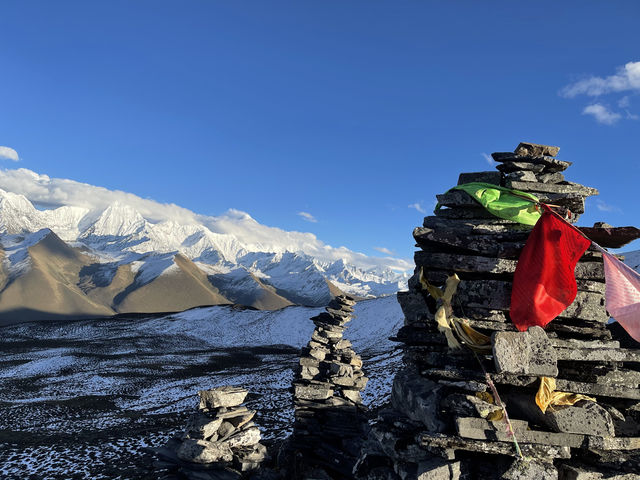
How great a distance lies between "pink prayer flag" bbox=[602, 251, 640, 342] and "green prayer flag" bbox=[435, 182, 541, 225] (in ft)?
4.32

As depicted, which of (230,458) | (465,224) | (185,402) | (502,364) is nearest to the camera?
(502,364)

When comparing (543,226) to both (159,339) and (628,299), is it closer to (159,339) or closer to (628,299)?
(628,299)

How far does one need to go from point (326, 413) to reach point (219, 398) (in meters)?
4.44

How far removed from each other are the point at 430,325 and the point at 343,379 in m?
9.65

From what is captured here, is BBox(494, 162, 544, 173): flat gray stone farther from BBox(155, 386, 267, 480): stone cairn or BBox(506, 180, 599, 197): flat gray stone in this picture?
BBox(155, 386, 267, 480): stone cairn

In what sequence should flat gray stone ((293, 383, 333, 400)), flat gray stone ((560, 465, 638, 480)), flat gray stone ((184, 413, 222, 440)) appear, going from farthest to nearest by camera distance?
flat gray stone ((293, 383, 333, 400)) → flat gray stone ((184, 413, 222, 440)) → flat gray stone ((560, 465, 638, 480))

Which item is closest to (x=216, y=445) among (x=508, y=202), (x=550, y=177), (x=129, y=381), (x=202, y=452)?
(x=202, y=452)

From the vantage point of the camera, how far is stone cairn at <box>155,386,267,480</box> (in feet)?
37.9

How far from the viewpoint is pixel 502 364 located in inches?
226

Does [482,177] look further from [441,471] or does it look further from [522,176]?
[441,471]

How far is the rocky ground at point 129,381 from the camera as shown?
68.1ft

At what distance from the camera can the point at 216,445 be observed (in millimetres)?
11914

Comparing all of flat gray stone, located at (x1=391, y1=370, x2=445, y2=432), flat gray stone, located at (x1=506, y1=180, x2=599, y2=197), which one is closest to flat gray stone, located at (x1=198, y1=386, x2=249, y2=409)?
flat gray stone, located at (x1=391, y1=370, x2=445, y2=432)

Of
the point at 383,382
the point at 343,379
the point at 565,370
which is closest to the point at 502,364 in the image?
the point at 565,370
